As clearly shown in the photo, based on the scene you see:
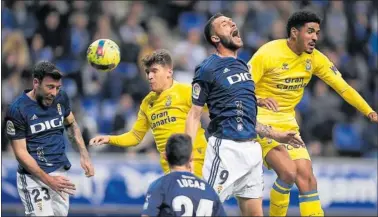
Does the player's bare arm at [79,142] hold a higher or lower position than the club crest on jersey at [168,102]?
lower

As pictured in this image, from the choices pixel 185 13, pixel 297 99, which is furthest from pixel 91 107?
pixel 297 99

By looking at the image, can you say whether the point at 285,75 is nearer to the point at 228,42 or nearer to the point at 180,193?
the point at 228,42

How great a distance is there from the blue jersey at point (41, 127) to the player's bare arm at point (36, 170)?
0.11m

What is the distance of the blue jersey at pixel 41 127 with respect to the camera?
1191 centimetres

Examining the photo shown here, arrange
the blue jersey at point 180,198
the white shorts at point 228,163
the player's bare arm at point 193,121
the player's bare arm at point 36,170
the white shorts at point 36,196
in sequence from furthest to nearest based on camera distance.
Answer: the white shorts at point 36,196
the player's bare arm at point 36,170
the white shorts at point 228,163
the player's bare arm at point 193,121
the blue jersey at point 180,198

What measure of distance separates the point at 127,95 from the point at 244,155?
862 centimetres

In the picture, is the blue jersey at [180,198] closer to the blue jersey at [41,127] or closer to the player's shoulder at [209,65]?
the player's shoulder at [209,65]

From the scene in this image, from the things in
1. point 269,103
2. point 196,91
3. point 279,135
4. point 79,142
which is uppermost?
point 196,91

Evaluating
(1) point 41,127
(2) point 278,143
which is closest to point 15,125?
(1) point 41,127

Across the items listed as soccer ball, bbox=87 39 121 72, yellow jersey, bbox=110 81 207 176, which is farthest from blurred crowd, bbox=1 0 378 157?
yellow jersey, bbox=110 81 207 176

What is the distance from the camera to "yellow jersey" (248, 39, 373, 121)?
1248 cm

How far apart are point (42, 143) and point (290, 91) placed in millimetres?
3046

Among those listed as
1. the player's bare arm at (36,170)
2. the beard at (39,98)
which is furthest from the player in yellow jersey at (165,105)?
the beard at (39,98)

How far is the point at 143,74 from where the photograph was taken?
20.3m
